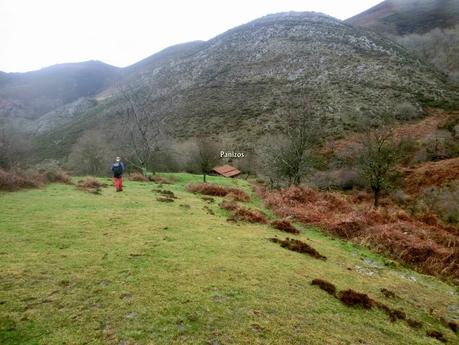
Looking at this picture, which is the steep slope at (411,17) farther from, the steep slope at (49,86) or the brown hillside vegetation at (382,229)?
the steep slope at (49,86)

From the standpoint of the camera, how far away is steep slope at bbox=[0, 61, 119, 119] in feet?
339

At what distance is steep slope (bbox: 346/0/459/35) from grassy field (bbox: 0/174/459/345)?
9980cm

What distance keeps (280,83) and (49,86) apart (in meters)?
101

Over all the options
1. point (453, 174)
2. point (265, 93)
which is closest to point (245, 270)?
point (453, 174)

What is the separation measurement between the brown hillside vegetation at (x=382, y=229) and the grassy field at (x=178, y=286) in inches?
46.6

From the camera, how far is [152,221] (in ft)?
42.0

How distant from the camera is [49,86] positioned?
12094cm

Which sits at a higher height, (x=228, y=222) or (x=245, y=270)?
(x=245, y=270)

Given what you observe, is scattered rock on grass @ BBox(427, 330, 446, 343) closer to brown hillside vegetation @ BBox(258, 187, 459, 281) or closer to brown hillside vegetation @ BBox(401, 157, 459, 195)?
brown hillside vegetation @ BBox(258, 187, 459, 281)

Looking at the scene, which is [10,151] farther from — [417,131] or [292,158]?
[417,131]

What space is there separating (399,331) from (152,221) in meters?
9.23

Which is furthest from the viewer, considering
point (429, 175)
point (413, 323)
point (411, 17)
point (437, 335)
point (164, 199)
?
point (411, 17)

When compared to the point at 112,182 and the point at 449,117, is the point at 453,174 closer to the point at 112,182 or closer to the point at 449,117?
the point at 449,117

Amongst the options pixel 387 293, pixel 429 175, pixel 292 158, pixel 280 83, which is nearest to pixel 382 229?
pixel 387 293
